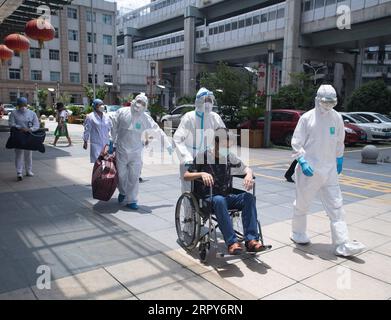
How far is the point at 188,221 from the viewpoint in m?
4.07

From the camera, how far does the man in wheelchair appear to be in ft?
11.5

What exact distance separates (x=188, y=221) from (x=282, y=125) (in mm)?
10696

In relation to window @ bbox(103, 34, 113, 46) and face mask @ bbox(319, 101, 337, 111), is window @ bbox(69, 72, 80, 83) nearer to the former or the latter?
window @ bbox(103, 34, 113, 46)

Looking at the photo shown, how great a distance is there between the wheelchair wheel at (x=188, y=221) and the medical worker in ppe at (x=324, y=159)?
1.18 metres

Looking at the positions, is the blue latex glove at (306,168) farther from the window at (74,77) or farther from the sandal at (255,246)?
the window at (74,77)

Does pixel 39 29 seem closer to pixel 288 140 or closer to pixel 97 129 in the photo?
pixel 97 129

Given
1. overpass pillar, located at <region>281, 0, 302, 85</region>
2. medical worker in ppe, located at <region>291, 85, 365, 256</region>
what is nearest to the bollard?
medical worker in ppe, located at <region>291, 85, 365, 256</region>

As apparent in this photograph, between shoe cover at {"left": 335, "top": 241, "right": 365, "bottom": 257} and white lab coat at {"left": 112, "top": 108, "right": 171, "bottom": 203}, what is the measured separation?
276 cm

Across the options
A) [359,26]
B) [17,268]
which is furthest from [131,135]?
[359,26]

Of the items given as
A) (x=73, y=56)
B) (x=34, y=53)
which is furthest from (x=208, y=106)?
(x=73, y=56)

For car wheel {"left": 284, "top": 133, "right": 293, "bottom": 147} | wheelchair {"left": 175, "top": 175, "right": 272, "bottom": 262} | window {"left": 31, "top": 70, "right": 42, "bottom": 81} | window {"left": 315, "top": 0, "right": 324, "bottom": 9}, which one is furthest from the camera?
window {"left": 31, "top": 70, "right": 42, "bottom": 81}
